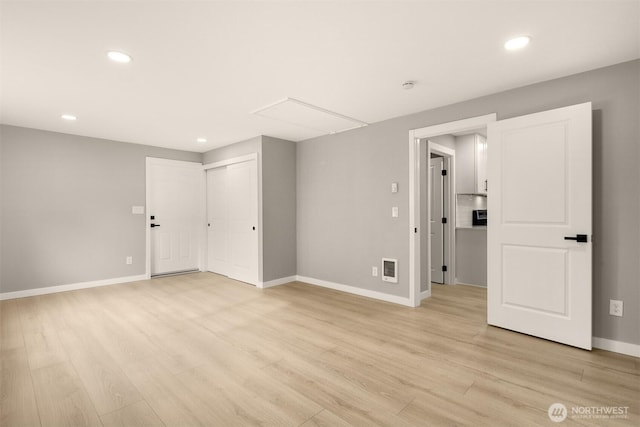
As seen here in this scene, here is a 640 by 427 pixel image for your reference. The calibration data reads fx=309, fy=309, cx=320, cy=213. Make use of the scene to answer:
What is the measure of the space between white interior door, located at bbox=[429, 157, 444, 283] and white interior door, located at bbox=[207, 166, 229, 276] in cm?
360

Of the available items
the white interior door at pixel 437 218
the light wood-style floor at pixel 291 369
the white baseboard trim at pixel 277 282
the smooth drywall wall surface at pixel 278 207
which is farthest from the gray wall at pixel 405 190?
the white interior door at pixel 437 218

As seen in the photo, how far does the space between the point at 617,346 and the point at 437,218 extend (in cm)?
282

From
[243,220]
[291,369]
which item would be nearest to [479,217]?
[243,220]

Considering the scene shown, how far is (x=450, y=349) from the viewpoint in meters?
2.62

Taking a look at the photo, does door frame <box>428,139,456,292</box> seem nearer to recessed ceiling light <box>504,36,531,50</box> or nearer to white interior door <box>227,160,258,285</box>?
recessed ceiling light <box>504,36,531,50</box>

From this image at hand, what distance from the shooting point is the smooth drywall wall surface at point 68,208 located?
167 inches

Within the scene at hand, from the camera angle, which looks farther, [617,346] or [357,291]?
[357,291]

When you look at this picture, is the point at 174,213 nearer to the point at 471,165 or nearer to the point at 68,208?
the point at 68,208

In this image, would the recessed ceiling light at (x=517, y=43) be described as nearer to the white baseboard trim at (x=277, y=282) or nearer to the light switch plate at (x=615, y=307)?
the light switch plate at (x=615, y=307)

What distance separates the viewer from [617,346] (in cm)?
252

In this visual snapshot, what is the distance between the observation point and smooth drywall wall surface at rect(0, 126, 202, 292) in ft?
14.0

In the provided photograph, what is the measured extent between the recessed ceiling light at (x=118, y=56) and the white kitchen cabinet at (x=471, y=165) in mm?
4654

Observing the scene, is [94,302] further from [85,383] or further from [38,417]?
[38,417]

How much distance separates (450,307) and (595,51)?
9.29ft
